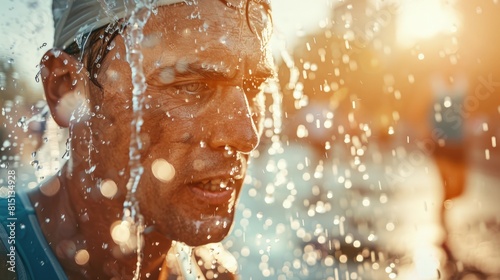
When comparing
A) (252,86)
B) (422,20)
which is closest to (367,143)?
(422,20)

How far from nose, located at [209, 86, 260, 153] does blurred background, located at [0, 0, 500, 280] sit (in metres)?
0.42

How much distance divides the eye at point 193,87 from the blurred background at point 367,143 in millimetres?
450

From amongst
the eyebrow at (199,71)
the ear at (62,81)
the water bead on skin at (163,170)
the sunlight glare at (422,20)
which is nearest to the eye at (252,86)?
the eyebrow at (199,71)

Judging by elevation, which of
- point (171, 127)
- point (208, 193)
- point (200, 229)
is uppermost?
point (171, 127)

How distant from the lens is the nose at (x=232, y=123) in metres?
1.80

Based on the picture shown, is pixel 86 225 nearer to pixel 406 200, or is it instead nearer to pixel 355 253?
pixel 355 253

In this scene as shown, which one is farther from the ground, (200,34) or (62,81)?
(200,34)

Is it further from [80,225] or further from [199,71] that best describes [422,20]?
[80,225]

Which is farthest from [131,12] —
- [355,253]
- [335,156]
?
[355,253]

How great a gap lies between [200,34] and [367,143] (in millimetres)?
3838

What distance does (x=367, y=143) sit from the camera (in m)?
5.39

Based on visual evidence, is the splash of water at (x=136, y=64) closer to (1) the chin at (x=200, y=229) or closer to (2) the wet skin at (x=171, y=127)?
(2) the wet skin at (x=171, y=127)

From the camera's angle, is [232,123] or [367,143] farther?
[367,143]

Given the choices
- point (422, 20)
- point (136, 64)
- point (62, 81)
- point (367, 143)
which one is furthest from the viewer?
point (367, 143)
